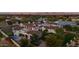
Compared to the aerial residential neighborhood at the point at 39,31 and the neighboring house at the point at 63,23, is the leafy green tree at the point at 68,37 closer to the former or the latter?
the aerial residential neighborhood at the point at 39,31

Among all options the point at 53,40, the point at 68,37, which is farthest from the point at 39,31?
the point at 68,37

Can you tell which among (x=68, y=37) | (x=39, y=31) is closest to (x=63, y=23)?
(x=68, y=37)

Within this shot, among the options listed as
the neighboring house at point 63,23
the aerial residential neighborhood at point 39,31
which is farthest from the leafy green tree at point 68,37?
the neighboring house at point 63,23

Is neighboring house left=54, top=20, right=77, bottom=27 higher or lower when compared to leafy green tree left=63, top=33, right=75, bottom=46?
higher

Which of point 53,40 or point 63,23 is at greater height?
point 63,23

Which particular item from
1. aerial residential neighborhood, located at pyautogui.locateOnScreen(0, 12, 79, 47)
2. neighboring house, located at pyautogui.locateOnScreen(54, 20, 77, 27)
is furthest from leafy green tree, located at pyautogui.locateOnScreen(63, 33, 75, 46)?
neighboring house, located at pyautogui.locateOnScreen(54, 20, 77, 27)

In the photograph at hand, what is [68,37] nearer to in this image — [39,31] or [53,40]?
[53,40]

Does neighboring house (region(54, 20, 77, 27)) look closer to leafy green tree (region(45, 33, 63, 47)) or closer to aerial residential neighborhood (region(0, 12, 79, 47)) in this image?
aerial residential neighborhood (region(0, 12, 79, 47))
